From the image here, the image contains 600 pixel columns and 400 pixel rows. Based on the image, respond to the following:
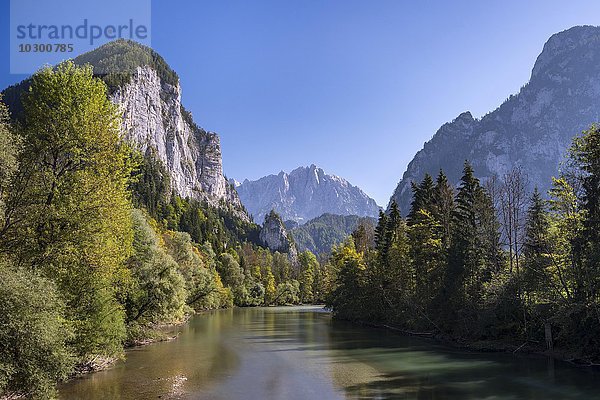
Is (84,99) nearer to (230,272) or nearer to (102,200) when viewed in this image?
(102,200)

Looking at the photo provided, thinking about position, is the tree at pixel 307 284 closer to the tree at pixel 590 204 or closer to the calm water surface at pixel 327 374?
the calm water surface at pixel 327 374

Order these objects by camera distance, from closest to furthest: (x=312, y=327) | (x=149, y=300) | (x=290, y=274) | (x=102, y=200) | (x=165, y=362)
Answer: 1. (x=102, y=200)
2. (x=165, y=362)
3. (x=149, y=300)
4. (x=312, y=327)
5. (x=290, y=274)

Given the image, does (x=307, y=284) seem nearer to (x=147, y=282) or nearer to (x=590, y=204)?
(x=147, y=282)

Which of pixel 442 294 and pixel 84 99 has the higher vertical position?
pixel 84 99

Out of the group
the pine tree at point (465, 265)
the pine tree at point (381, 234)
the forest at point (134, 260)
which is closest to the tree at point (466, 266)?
the pine tree at point (465, 265)

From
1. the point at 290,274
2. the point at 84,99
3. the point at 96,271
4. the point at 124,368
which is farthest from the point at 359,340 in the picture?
the point at 290,274

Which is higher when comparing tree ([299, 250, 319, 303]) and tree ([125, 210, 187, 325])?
tree ([125, 210, 187, 325])

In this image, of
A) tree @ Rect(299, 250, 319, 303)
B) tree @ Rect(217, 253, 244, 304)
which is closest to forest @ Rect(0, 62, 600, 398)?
tree @ Rect(217, 253, 244, 304)

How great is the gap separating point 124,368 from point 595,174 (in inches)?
1387

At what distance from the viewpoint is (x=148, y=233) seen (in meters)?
46.1

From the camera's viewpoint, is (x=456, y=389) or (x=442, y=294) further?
(x=442, y=294)

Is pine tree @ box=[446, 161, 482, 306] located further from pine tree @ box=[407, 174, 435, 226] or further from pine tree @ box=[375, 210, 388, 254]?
pine tree @ box=[375, 210, 388, 254]

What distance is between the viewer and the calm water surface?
24.7 metres

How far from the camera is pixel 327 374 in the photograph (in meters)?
30.4
